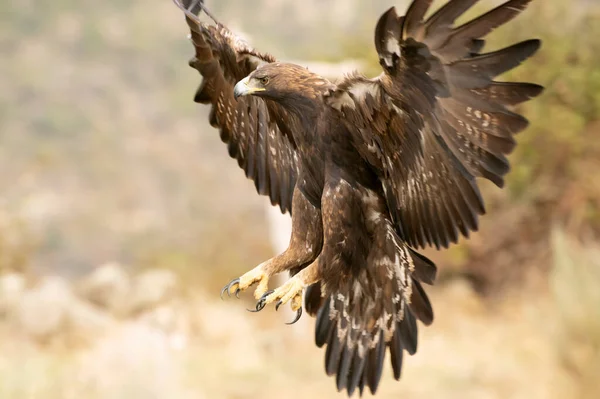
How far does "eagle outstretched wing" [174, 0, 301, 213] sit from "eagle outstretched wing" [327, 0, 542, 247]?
0.33 m

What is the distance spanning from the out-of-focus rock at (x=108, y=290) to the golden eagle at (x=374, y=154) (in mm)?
4086

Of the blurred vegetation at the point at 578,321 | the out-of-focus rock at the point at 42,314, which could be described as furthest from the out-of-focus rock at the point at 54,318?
the blurred vegetation at the point at 578,321

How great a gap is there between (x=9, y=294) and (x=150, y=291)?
1.07 metres

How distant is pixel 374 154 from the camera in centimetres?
170

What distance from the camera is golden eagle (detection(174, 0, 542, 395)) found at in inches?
57.6

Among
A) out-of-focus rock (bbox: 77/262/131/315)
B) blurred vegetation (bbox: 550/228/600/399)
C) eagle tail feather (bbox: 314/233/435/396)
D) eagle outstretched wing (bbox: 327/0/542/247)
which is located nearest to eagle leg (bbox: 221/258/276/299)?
eagle tail feather (bbox: 314/233/435/396)

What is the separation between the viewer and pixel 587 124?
5.80m

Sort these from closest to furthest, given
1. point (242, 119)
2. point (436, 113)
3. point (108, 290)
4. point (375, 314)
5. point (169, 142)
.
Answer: point (436, 113) < point (375, 314) < point (242, 119) < point (108, 290) < point (169, 142)

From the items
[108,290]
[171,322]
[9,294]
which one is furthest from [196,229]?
→ [9,294]

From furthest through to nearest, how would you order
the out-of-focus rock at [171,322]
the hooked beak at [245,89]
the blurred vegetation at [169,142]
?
the blurred vegetation at [169,142] < the out-of-focus rock at [171,322] < the hooked beak at [245,89]

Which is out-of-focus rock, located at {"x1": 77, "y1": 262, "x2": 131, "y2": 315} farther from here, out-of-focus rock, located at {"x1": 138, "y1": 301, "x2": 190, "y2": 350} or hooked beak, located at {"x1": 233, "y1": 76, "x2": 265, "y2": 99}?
hooked beak, located at {"x1": 233, "y1": 76, "x2": 265, "y2": 99}

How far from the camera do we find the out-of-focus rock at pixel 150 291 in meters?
5.90

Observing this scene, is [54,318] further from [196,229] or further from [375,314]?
[375,314]

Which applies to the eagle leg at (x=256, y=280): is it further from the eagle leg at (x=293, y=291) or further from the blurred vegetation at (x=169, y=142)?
the blurred vegetation at (x=169, y=142)
